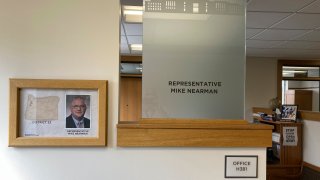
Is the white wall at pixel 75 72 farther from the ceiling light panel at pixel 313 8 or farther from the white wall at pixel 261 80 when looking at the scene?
the white wall at pixel 261 80

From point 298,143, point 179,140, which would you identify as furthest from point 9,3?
point 298,143

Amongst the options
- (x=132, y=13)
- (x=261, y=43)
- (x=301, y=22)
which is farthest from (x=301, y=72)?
(x=132, y=13)

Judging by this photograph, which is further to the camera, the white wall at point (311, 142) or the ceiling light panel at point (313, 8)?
the white wall at point (311, 142)

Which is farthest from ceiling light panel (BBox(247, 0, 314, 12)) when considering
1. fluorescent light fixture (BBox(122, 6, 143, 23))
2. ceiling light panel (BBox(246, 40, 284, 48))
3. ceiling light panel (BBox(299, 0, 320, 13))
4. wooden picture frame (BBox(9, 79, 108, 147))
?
wooden picture frame (BBox(9, 79, 108, 147))

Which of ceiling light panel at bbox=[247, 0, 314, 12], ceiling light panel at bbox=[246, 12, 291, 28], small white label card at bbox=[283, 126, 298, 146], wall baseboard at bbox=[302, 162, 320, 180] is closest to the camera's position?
ceiling light panel at bbox=[247, 0, 314, 12]

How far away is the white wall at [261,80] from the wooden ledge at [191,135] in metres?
5.93

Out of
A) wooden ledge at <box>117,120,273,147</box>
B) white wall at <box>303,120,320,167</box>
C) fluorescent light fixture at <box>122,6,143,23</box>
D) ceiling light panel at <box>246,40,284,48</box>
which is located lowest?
white wall at <box>303,120,320,167</box>

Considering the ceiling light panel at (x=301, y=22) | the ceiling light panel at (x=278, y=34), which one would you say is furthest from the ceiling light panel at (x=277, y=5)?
the ceiling light panel at (x=278, y=34)

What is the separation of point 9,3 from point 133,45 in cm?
425

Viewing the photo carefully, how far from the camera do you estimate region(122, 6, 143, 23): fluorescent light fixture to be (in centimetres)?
323

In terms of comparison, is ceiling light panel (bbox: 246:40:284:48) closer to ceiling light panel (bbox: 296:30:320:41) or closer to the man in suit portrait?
ceiling light panel (bbox: 296:30:320:41)

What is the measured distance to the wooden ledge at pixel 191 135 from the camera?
113 centimetres

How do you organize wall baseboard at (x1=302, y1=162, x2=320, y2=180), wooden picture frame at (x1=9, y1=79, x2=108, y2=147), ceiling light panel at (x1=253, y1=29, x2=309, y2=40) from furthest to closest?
ceiling light panel at (x1=253, y1=29, x2=309, y2=40), wall baseboard at (x1=302, y1=162, x2=320, y2=180), wooden picture frame at (x1=9, y1=79, x2=108, y2=147)

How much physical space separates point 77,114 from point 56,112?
0.08 meters
